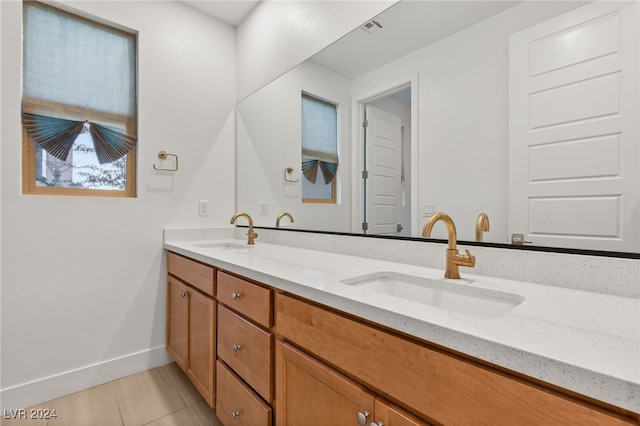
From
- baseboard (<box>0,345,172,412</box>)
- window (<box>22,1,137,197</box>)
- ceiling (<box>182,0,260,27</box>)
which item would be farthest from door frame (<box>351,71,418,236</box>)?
baseboard (<box>0,345,172,412</box>)

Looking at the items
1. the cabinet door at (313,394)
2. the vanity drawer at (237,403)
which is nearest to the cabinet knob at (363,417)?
the cabinet door at (313,394)

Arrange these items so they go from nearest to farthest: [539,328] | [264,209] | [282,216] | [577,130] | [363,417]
A: 1. [539,328]
2. [363,417]
3. [577,130]
4. [282,216]
5. [264,209]

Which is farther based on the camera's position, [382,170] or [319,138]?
[319,138]

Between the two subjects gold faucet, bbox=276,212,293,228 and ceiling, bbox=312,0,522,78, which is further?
gold faucet, bbox=276,212,293,228

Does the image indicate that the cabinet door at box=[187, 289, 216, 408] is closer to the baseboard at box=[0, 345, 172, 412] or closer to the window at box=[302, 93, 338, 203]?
the baseboard at box=[0, 345, 172, 412]

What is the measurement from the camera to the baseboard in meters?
1.58

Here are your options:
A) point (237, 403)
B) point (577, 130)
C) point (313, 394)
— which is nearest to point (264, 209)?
point (237, 403)

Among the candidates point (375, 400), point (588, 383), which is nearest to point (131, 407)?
point (375, 400)

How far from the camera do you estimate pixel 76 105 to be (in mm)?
1795

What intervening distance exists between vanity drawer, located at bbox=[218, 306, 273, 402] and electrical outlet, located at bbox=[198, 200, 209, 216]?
108 centimetres

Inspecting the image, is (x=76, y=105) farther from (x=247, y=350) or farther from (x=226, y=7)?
(x=247, y=350)

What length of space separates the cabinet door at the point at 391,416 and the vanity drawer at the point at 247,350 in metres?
0.45

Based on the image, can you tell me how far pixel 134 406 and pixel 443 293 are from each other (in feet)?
5.67

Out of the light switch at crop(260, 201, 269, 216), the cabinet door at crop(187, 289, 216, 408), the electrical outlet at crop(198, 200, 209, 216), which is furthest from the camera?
the electrical outlet at crop(198, 200, 209, 216)
